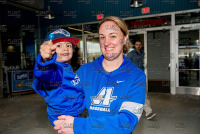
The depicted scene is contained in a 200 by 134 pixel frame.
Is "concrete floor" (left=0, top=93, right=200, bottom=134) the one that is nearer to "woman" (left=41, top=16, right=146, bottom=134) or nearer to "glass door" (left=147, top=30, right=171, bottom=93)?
"woman" (left=41, top=16, right=146, bottom=134)

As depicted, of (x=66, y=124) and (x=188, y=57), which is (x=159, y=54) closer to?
(x=188, y=57)

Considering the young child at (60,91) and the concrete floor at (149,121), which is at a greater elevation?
the young child at (60,91)

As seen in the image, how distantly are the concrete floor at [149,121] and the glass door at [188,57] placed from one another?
1378 mm

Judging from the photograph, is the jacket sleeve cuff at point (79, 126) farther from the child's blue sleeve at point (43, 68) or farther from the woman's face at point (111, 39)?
the woman's face at point (111, 39)

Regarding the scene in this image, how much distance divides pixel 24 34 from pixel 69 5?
2.95 m

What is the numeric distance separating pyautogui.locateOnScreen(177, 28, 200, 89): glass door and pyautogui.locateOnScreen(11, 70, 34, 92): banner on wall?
625cm

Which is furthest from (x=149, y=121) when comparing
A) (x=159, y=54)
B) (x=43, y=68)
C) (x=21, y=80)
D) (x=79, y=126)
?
(x=159, y=54)

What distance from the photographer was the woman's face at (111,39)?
1.09 m

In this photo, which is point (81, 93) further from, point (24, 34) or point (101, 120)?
point (24, 34)

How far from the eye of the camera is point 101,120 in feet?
2.68

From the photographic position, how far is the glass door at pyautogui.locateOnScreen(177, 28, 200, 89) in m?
5.76

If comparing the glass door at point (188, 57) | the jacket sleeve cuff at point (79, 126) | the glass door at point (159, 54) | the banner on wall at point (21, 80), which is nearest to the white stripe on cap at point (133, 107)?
the jacket sleeve cuff at point (79, 126)

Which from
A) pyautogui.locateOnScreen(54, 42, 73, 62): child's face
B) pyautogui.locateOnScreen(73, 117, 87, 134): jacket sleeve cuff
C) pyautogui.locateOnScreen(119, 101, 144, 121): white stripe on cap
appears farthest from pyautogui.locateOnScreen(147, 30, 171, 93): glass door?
pyautogui.locateOnScreen(73, 117, 87, 134): jacket sleeve cuff

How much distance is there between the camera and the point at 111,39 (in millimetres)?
1103
